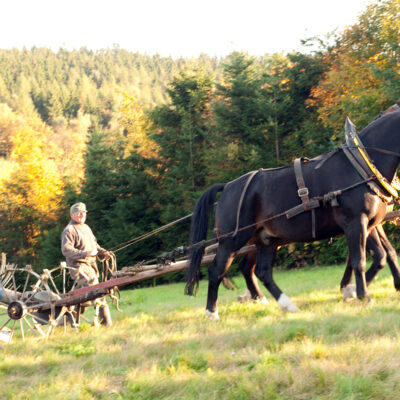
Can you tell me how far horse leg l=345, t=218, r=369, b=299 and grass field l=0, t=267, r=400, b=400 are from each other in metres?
0.26

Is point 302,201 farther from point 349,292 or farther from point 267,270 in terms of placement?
point 349,292

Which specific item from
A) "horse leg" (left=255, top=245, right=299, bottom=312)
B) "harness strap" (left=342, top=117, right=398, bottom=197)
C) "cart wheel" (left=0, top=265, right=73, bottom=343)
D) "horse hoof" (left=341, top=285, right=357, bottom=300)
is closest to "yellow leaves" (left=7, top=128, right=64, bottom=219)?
"cart wheel" (left=0, top=265, right=73, bottom=343)

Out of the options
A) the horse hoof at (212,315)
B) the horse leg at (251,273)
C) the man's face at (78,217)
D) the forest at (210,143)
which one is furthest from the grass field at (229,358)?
the forest at (210,143)

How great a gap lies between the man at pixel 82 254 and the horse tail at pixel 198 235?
1447 millimetres

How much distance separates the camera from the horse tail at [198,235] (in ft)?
24.6

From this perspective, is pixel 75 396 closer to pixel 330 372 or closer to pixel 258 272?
pixel 330 372

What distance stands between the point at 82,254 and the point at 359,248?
4116 millimetres

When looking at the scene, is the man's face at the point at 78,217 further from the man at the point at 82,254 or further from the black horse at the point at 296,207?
the black horse at the point at 296,207

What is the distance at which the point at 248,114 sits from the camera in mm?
24969

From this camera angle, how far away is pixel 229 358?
489cm

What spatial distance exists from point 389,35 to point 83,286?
1721 centimetres

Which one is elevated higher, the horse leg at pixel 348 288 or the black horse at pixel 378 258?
the black horse at pixel 378 258

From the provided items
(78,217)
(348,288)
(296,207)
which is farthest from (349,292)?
(78,217)

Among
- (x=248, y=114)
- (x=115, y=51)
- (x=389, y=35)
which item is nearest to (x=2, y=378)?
(x=389, y=35)
